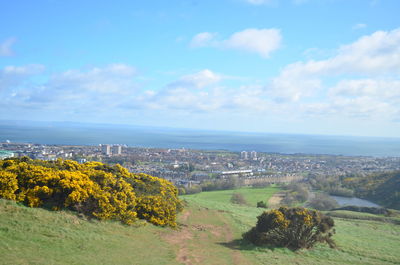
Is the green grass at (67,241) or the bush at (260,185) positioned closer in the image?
the green grass at (67,241)

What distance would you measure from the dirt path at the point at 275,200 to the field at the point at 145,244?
17.3 meters

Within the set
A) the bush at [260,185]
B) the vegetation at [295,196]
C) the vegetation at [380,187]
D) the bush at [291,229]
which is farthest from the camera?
the bush at [260,185]

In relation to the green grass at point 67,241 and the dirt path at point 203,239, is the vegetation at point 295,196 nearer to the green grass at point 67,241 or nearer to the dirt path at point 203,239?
the dirt path at point 203,239

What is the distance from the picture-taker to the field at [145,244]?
31.8ft

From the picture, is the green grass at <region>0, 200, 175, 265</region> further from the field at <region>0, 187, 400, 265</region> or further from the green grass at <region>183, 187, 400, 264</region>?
the green grass at <region>183, 187, 400, 264</region>

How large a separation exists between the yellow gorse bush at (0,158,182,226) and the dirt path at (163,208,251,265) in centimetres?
138

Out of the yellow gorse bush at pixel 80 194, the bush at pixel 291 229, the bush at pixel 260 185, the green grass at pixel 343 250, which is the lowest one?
the bush at pixel 260 185

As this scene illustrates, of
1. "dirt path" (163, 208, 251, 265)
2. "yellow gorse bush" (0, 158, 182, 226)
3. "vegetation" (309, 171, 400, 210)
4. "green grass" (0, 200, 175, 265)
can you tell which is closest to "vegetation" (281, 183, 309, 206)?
"vegetation" (309, 171, 400, 210)

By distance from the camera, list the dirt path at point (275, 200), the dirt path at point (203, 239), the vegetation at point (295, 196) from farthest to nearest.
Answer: the vegetation at point (295, 196) → the dirt path at point (275, 200) → the dirt path at point (203, 239)

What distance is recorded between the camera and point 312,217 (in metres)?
15.4

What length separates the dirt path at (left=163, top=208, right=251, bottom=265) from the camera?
1262 centimetres

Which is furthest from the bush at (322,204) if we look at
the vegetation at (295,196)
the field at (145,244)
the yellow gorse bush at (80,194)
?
the yellow gorse bush at (80,194)

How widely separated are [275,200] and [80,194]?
31.9 m

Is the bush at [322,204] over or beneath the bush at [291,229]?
beneath
